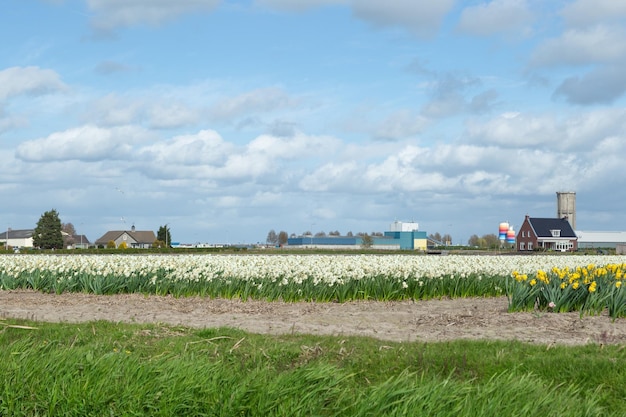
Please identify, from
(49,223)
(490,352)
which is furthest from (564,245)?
(490,352)

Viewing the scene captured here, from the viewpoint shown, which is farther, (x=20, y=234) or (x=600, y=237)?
(x=20, y=234)

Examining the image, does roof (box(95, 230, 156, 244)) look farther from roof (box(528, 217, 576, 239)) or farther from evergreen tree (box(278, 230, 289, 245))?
roof (box(528, 217, 576, 239))

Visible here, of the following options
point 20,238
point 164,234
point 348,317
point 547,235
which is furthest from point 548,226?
point 20,238

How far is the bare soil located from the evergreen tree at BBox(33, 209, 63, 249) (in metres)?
78.7

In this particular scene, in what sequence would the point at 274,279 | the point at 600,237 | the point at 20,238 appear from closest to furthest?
the point at 274,279
the point at 600,237
the point at 20,238

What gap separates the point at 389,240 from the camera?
367 feet

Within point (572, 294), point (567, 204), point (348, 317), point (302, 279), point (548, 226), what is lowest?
point (348, 317)

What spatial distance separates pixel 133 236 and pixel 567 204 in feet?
267

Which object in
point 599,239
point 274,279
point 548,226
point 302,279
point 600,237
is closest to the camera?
point 302,279

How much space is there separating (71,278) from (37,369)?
37.1 feet

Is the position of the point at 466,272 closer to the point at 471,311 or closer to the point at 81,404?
the point at 471,311

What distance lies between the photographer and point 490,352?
25.2ft

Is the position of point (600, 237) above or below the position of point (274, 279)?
above

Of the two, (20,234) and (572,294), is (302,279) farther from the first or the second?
(20,234)
